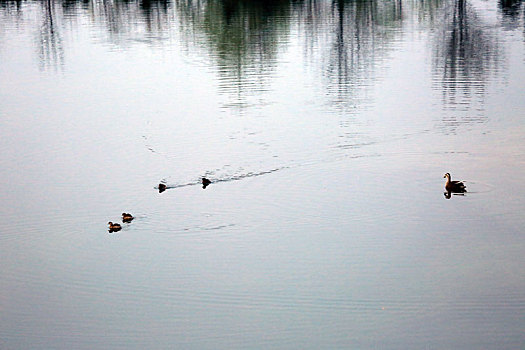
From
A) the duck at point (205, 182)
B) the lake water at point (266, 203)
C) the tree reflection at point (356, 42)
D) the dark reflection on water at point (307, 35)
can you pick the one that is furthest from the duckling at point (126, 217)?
the tree reflection at point (356, 42)

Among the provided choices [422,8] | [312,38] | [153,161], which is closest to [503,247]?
[153,161]

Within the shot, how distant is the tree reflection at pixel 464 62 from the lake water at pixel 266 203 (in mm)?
125

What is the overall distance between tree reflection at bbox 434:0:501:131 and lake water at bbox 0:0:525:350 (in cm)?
13

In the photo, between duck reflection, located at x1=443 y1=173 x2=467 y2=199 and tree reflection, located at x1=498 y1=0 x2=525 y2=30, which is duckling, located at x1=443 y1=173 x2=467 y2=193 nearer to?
duck reflection, located at x1=443 y1=173 x2=467 y2=199

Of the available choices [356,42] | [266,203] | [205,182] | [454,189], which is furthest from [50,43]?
[454,189]

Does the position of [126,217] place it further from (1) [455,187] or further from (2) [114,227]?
(1) [455,187]

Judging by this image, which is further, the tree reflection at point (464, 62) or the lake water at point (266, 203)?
the tree reflection at point (464, 62)

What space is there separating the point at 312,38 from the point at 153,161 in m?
18.0

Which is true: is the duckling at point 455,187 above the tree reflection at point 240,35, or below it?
below

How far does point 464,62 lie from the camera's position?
85.8 ft

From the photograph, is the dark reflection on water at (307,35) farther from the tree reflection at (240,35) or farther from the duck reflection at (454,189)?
the duck reflection at (454,189)

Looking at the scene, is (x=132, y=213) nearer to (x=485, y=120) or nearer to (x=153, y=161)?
(x=153, y=161)

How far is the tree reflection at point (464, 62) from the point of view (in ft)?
64.7

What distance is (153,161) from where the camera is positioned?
15508mm
